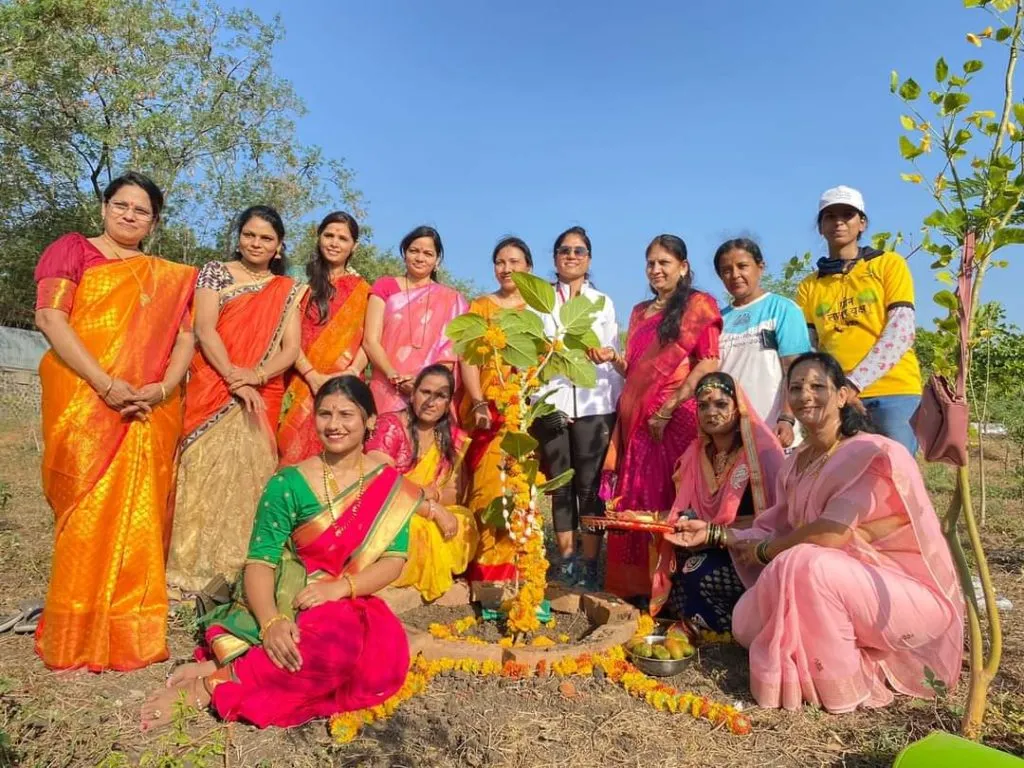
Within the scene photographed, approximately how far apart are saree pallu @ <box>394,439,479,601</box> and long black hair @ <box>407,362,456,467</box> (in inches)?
1.9

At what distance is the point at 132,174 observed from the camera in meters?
3.80

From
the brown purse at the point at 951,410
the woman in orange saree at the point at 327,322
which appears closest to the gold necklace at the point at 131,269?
the woman in orange saree at the point at 327,322

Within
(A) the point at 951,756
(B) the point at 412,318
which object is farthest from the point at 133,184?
(A) the point at 951,756

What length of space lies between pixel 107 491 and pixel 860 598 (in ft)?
12.0

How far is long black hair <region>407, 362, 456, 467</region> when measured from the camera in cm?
452

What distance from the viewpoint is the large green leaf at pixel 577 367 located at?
12.1ft

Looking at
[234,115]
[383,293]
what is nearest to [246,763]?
[383,293]

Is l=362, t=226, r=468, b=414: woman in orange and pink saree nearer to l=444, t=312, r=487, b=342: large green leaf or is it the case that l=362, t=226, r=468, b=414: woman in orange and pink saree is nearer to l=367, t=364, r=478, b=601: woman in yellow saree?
l=367, t=364, r=478, b=601: woman in yellow saree

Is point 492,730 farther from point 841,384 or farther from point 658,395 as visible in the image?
point 658,395

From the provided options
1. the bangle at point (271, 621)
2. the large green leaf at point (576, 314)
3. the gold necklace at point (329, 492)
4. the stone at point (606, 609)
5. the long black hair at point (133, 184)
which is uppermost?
the long black hair at point (133, 184)

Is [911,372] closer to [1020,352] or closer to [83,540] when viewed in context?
[83,540]

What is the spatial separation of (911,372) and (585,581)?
2.55m

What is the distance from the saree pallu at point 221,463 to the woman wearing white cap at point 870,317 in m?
3.66

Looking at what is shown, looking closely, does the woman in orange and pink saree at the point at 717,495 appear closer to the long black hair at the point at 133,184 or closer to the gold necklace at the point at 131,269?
the gold necklace at the point at 131,269
